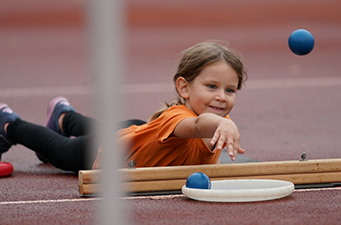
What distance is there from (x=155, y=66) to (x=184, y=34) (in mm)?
1644

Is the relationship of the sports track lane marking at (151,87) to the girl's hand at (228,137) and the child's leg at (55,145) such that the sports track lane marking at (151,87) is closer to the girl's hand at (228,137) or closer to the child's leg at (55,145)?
the child's leg at (55,145)

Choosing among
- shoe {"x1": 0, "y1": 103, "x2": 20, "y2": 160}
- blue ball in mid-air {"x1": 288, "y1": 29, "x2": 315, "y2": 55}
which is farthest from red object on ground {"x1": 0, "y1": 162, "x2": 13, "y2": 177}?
blue ball in mid-air {"x1": 288, "y1": 29, "x2": 315, "y2": 55}

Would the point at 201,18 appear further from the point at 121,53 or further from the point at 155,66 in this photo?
the point at 121,53

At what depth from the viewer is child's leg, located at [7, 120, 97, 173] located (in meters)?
2.18

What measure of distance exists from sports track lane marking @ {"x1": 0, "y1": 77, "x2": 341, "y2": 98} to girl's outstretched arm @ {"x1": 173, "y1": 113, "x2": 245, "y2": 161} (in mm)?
3445

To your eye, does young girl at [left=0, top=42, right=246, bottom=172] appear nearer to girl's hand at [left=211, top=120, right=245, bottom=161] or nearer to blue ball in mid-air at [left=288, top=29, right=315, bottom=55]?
girl's hand at [left=211, top=120, right=245, bottom=161]

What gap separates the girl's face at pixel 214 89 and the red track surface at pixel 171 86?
1.21ft

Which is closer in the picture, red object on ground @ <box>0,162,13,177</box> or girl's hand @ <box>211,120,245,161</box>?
girl's hand @ <box>211,120,245,161</box>

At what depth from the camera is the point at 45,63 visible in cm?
680

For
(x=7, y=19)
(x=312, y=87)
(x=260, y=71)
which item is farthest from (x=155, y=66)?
(x=7, y=19)

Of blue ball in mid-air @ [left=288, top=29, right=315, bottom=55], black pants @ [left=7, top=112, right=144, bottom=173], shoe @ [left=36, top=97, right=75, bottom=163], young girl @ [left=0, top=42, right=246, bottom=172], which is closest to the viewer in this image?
young girl @ [left=0, top=42, right=246, bottom=172]

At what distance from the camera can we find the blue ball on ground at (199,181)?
62.1 inches

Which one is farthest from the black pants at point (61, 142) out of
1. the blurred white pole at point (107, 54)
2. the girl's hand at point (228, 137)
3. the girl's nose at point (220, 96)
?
the blurred white pole at point (107, 54)

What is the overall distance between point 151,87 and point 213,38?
235cm
